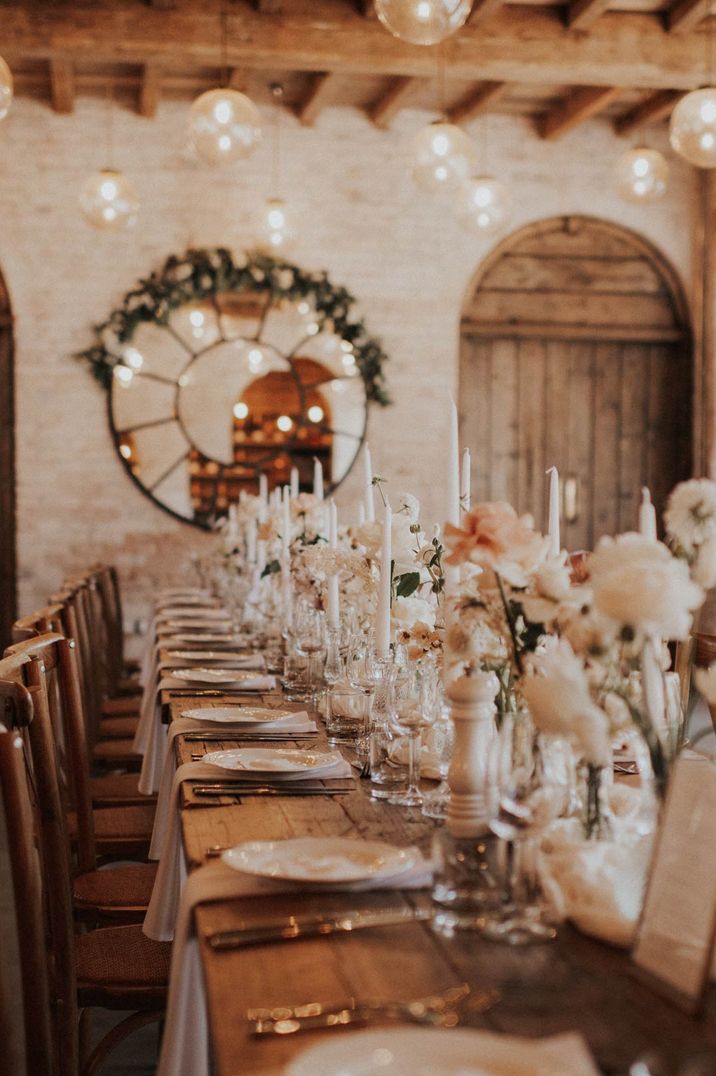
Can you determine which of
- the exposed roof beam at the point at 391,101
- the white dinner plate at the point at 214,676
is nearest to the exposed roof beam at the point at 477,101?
the exposed roof beam at the point at 391,101

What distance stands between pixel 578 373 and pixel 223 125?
162 inches

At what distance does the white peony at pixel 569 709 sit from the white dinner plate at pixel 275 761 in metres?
0.83

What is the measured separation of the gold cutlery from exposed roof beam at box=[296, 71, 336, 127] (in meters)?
6.53

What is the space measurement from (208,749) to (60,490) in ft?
18.1

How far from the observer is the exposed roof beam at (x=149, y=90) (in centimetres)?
712

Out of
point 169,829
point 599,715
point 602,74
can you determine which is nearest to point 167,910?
point 169,829

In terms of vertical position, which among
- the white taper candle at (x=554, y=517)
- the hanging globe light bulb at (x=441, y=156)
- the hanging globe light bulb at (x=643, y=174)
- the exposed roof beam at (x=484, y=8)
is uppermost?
the exposed roof beam at (x=484, y=8)

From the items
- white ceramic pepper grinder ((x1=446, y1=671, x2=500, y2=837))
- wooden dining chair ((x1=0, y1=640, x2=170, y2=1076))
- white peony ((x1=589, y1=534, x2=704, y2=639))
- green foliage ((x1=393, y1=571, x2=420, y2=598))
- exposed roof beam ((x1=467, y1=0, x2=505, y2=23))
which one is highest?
exposed roof beam ((x1=467, y1=0, x2=505, y2=23))

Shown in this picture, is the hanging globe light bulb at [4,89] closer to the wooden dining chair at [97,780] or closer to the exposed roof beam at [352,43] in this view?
the wooden dining chair at [97,780]

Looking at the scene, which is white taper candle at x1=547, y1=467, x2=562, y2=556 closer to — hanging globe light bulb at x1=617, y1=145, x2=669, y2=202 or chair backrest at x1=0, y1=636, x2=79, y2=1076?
chair backrest at x1=0, y1=636, x2=79, y2=1076

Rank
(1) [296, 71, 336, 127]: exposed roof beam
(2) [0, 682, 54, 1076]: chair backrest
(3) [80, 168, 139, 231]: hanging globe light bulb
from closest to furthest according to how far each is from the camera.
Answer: (2) [0, 682, 54, 1076]: chair backrest < (3) [80, 168, 139, 231]: hanging globe light bulb < (1) [296, 71, 336, 127]: exposed roof beam

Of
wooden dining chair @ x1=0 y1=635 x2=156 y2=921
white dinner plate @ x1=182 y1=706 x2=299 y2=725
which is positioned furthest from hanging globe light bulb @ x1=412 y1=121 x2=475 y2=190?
wooden dining chair @ x1=0 y1=635 x2=156 y2=921

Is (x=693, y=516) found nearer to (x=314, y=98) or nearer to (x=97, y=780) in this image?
(x=97, y=780)

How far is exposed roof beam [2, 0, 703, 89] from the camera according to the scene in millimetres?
6355
